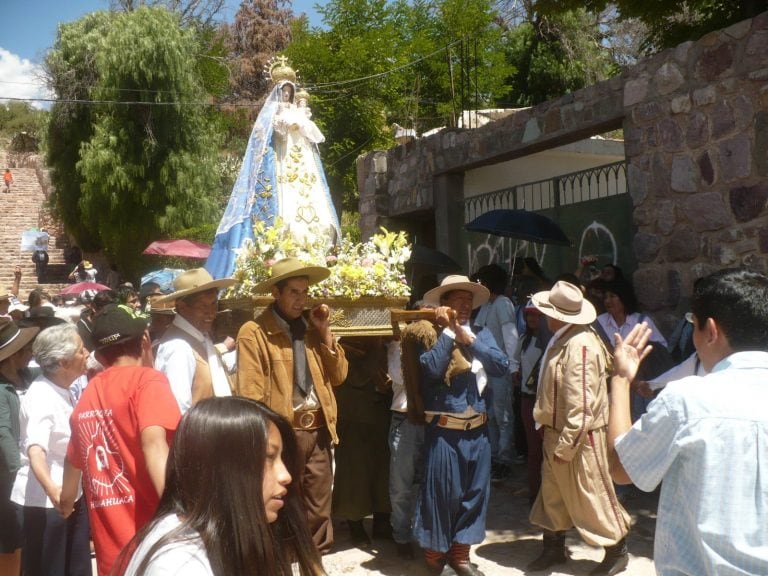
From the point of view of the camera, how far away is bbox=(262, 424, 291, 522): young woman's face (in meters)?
1.93

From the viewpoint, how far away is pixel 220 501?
1.82 metres

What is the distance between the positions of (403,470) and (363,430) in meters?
0.53

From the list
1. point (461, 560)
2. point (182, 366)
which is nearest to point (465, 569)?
point (461, 560)

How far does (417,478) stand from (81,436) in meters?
3.74

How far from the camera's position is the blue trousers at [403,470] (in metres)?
5.48

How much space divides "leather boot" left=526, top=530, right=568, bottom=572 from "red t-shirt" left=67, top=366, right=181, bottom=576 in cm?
289

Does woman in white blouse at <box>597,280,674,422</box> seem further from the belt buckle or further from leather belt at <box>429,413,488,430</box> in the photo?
the belt buckle

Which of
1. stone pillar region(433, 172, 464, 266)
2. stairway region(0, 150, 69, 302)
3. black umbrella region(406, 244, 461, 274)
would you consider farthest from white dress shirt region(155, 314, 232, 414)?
stairway region(0, 150, 69, 302)

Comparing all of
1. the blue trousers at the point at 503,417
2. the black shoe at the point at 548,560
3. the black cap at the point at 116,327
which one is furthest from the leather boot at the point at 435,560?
the black cap at the point at 116,327

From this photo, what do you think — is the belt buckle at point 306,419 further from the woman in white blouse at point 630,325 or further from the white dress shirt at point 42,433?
the woman in white blouse at point 630,325

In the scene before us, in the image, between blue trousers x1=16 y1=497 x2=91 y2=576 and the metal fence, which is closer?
blue trousers x1=16 y1=497 x2=91 y2=576

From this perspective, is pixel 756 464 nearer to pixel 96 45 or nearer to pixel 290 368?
pixel 290 368

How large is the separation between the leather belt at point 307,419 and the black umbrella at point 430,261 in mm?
3786

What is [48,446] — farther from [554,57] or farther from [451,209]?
[554,57]
